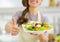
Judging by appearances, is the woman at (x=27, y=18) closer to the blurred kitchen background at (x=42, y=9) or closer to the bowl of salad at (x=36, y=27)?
the bowl of salad at (x=36, y=27)

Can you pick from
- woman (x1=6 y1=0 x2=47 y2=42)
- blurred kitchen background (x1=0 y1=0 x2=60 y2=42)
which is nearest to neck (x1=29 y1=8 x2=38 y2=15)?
woman (x1=6 y1=0 x2=47 y2=42)

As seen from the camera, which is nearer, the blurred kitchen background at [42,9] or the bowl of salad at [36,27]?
the bowl of salad at [36,27]

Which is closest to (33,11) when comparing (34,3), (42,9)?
(34,3)

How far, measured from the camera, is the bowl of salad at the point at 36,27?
651 millimetres

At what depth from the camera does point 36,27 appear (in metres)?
0.66

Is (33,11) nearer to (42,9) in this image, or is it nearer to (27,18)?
(27,18)

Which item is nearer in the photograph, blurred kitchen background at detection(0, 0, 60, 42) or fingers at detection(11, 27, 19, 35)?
fingers at detection(11, 27, 19, 35)

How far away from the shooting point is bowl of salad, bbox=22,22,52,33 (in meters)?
0.65

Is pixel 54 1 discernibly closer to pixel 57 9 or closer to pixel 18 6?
pixel 57 9

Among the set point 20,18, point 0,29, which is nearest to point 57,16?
point 0,29

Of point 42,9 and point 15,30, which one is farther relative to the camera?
point 42,9

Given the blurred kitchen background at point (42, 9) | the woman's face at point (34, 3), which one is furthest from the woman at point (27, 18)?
the blurred kitchen background at point (42, 9)

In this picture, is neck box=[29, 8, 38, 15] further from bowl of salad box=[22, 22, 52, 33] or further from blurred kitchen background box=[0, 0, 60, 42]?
blurred kitchen background box=[0, 0, 60, 42]

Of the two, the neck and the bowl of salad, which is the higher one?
the neck
